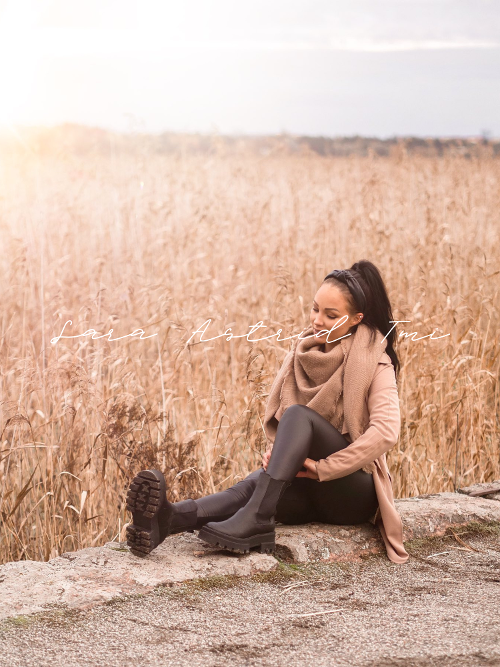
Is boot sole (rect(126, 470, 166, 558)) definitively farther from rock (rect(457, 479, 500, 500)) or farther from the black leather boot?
rock (rect(457, 479, 500, 500))

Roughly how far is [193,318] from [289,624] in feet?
6.89

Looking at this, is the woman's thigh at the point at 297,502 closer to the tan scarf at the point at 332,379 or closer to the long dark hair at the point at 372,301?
the tan scarf at the point at 332,379

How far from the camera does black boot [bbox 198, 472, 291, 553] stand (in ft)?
8.02

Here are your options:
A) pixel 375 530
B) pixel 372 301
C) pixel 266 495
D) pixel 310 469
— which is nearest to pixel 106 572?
pixel 266 495

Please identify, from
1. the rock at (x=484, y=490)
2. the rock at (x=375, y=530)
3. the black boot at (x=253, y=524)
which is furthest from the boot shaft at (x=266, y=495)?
the rock at (x=484, y=490)

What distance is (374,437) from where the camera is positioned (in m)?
2.49

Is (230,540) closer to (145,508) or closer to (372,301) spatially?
(145,508)

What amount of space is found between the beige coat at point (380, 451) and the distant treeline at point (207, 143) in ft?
11.4

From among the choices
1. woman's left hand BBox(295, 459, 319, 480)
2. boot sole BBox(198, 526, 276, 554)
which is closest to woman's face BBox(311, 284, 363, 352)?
woman's left hand BBox(295, 459, 319, 480)

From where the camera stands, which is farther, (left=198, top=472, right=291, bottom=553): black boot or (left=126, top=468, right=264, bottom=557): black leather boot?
(left=198, top=472, right=291, bottom=553): black boot

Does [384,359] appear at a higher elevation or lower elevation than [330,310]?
lower

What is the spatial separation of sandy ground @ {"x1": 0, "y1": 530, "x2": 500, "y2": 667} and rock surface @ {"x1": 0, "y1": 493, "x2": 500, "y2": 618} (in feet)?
0.17

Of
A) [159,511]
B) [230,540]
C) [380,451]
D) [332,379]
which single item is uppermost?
[332,379]

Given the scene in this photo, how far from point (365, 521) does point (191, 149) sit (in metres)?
9.24
